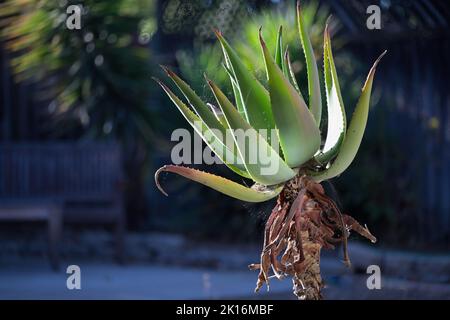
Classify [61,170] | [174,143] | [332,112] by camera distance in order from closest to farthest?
[332,112], [174,143], [61,170]

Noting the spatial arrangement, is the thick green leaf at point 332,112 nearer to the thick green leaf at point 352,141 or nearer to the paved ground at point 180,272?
the thick green leaf at point 352,141

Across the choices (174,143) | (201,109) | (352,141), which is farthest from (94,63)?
(352,141)

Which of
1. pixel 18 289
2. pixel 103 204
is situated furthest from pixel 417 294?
pixel 103 204

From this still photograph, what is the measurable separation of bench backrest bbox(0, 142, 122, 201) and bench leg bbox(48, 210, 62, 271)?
0.64m

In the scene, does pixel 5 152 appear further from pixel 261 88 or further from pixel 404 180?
pixel 261 88

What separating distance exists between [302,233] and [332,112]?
0.51 meters

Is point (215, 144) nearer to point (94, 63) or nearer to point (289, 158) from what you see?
point (289, 158)

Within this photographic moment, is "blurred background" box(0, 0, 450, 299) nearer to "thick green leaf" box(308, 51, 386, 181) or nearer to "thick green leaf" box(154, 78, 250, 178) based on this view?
"thick green leaf" box(154, 78, 250, 178)

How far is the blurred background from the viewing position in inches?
299

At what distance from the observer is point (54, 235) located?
7.59m

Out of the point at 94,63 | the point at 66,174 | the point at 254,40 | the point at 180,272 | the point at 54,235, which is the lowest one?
the point at 180,272

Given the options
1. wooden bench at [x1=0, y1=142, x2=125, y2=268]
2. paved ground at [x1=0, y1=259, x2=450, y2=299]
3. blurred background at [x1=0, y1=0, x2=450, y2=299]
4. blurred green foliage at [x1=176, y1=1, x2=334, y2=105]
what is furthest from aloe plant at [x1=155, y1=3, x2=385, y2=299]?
wooden bench at [x1=0, y1=142, x2=125, y2=268]

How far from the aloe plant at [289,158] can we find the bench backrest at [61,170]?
5.29 meters

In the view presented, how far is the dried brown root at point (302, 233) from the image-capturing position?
2877mm
